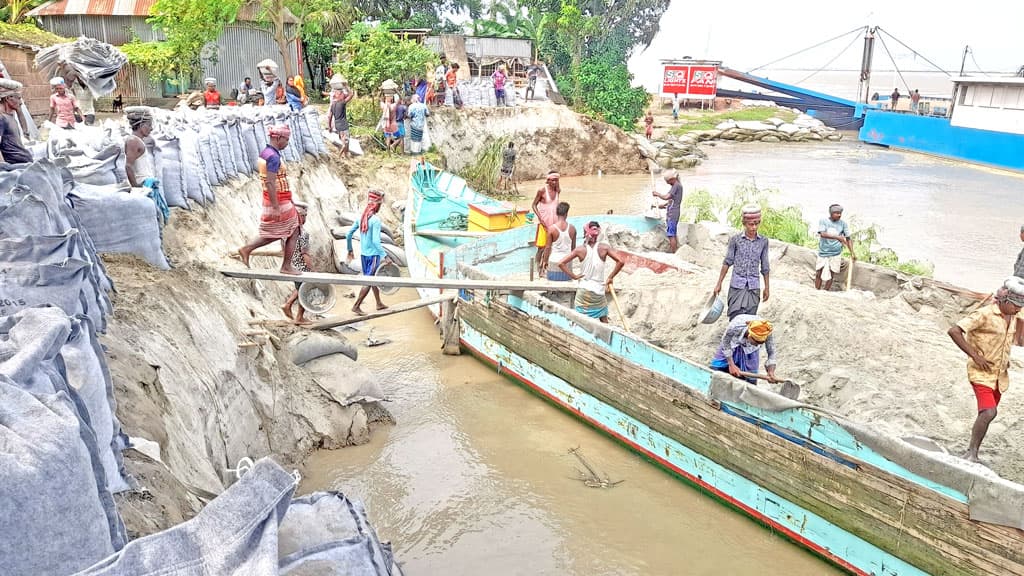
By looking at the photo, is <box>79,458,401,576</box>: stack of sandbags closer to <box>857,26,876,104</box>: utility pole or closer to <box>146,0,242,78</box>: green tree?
<box>146,0,242,78</box>: green tree

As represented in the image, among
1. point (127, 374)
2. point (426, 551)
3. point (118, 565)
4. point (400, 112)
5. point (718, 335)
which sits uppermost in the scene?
point (400, 112)

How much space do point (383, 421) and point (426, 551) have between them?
201 cm

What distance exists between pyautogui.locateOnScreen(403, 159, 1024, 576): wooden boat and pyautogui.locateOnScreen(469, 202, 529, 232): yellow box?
2435mm

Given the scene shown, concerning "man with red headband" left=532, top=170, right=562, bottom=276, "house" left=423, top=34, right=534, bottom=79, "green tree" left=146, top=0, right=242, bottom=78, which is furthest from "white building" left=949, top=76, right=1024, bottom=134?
"green tree" left=146, top=0, right=242, bottom=78

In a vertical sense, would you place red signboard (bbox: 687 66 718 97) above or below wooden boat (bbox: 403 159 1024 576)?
above

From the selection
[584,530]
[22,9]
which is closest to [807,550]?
[584,530]

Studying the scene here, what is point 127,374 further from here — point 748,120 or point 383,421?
point 748,120

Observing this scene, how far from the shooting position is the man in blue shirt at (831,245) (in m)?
8.59

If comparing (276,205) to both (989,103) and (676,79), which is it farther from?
(676,79)

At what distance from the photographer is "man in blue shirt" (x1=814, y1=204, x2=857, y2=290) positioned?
338 inches

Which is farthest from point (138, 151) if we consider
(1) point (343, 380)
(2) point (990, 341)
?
(2) point (990, 341)

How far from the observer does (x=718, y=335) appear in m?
7.43

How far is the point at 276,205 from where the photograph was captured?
6770 millimetres

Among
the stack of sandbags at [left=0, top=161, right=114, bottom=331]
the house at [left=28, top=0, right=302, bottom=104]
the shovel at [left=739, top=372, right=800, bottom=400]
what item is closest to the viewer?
the stack of sandbags at [left=0, top=161, right=114, bottom=331]
